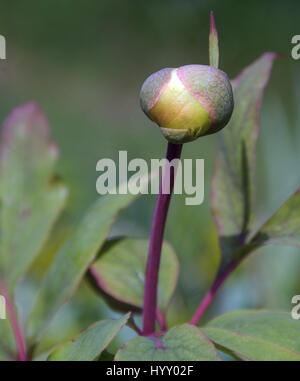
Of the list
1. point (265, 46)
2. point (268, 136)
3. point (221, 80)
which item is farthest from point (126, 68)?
point (221, 80)

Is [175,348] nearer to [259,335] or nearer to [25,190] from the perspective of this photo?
[259,335]

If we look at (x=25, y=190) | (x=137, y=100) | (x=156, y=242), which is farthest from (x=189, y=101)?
(x=137, y=100)

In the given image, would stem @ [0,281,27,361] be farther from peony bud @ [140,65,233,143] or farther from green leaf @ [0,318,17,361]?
peony bud @ [140,65,233,143]

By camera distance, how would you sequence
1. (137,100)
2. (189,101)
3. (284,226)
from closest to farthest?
(189,101) < (284,226) < (137,100)

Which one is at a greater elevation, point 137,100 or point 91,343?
point 137,100

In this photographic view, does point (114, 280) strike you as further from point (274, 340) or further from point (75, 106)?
point (75, 106)

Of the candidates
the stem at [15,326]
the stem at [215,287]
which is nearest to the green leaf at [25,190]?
the stem at [15,326]
